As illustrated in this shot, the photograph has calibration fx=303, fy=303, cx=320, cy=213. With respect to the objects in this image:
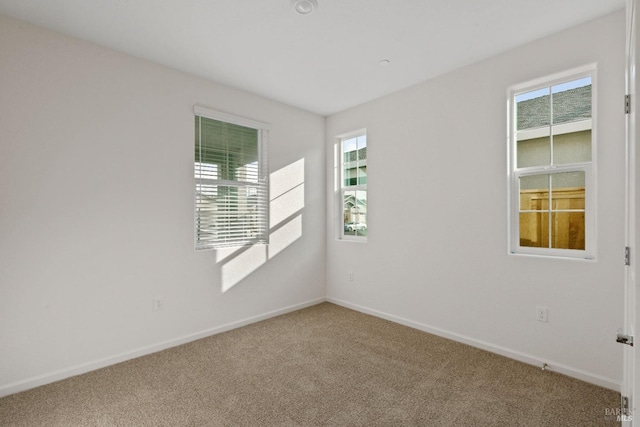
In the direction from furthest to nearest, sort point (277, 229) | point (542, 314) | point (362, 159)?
point (362, 159) < point (277, 229) < point (542, 314)

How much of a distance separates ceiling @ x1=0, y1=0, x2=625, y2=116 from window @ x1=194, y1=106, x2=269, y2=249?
0.55 metres

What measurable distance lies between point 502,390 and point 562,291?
92 cm

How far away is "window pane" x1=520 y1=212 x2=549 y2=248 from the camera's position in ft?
8.49

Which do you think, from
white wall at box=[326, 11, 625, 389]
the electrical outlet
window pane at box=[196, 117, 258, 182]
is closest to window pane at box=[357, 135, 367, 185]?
white wall at box=[326, 11, 625, 389]

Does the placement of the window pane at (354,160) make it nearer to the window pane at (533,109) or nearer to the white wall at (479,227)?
the white wall at (479,227)

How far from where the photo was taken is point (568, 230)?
247 centimetres

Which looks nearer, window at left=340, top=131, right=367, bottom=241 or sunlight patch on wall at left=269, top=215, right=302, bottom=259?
sunlight patch on wall at left=269, top=215, right=302, bottom=259

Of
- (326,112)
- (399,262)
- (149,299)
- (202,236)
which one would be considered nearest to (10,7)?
(202,236)

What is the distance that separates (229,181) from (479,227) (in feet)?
8.64

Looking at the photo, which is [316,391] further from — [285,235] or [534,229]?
[534,229]

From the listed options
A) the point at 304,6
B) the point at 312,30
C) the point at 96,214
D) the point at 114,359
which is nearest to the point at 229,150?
the point at 96,214

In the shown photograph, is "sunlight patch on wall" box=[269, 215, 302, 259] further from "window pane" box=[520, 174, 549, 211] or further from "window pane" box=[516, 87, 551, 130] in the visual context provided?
"window pane" box=[516, 87, 551, 130]

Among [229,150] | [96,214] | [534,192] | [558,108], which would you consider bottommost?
[96,214]

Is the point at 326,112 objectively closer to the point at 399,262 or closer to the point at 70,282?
the point at 399,262
